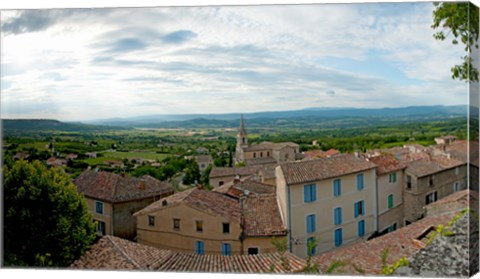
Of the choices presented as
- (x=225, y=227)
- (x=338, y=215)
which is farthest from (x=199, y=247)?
(x=338, y=215)

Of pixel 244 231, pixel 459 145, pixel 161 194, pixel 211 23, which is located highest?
pixel 211 23

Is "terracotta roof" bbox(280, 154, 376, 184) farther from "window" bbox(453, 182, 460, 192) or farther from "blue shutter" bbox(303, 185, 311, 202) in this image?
"window" bbox(453, 182, 460, 192)

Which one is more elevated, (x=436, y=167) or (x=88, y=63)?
(x=88, y=63)

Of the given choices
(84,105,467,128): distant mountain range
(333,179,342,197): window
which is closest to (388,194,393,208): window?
(333,179,342,197): window

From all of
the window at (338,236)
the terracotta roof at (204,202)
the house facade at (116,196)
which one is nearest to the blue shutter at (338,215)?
the window at (338,236)

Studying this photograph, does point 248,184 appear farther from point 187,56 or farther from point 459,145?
point 459,145

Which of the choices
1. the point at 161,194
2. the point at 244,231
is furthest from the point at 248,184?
the point at 161,194

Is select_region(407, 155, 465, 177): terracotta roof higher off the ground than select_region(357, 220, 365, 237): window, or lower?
higher

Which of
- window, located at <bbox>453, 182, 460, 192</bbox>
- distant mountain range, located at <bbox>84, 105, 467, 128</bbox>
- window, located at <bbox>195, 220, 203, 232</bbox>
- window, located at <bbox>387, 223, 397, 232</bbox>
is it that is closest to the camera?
window, located at <bbox>453, 182, 460, 192</bbox>
